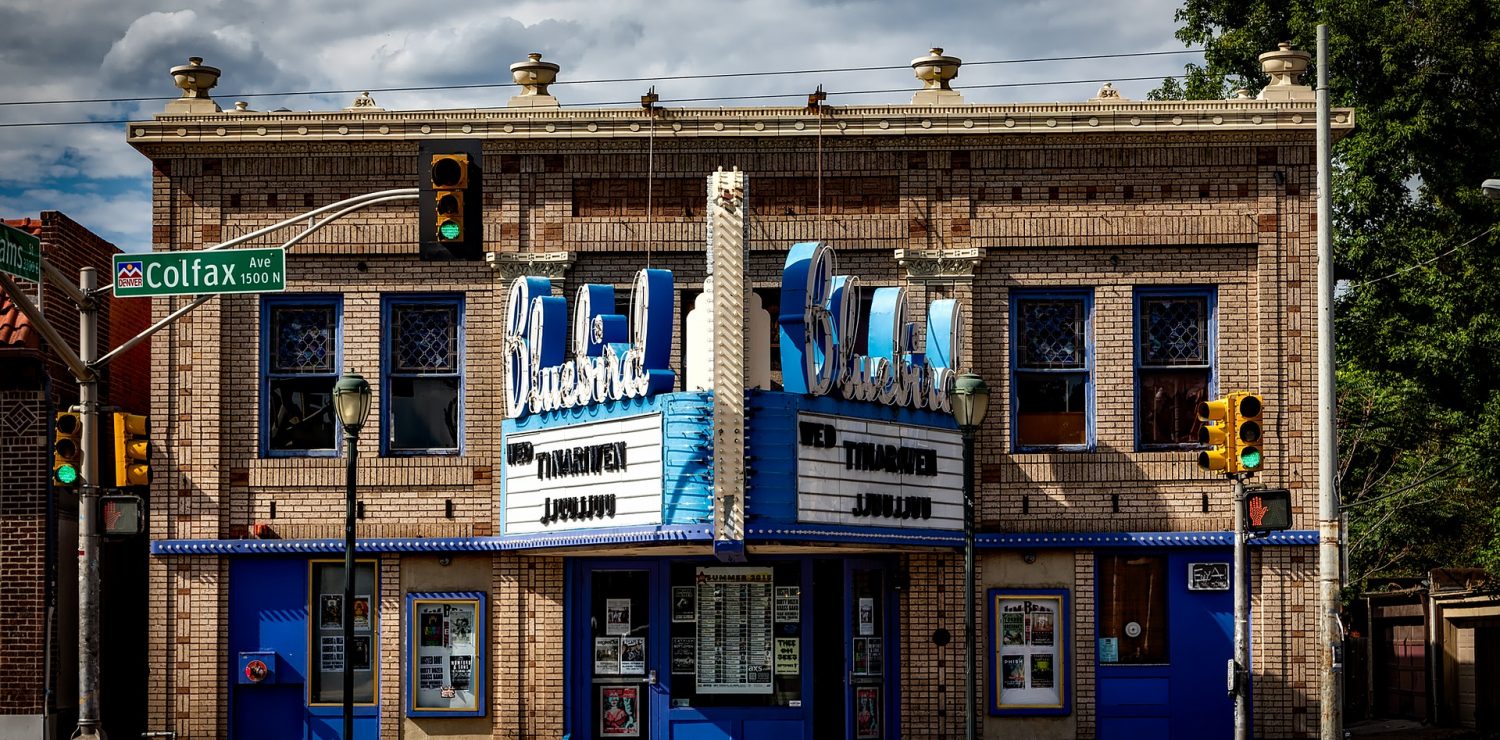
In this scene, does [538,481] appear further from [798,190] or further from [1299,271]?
[1299,271]

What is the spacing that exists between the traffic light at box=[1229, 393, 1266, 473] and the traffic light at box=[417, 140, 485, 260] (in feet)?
27.9

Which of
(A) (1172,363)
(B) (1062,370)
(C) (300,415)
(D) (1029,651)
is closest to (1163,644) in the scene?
(D) (1029,651)

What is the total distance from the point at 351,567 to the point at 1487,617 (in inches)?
880

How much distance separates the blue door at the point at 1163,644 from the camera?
23.3m

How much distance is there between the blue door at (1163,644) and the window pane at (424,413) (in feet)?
29.3

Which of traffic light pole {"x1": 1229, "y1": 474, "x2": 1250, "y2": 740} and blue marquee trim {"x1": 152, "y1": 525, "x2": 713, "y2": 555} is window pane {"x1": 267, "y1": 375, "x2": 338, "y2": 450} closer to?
blue marquee trim {"x1": 152, "y1": 525, "x2": 713, "y2": 555}

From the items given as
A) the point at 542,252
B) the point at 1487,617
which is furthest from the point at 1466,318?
the point at 542,252

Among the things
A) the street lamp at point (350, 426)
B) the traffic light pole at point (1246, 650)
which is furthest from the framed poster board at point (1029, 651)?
the street lamp at point (350, 426)

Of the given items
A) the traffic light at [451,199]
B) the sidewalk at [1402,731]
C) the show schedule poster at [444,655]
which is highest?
the traffic light at [451,199]

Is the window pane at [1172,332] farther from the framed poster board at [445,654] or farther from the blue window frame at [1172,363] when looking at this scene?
the framed poster board at [445,654]

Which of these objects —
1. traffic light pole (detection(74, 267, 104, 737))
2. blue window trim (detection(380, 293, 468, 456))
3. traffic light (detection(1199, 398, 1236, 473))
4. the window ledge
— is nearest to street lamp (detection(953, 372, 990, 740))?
traffic light (detection(1199, 398, 1236, 473))

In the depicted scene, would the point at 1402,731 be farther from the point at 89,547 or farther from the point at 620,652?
the point at 89,547

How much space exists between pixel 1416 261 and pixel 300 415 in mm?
23071

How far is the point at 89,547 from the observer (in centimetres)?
1917
